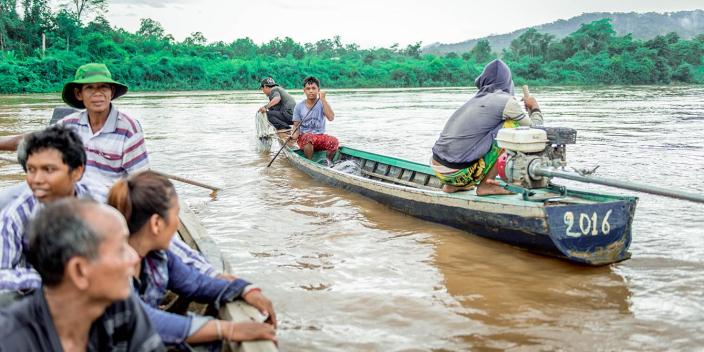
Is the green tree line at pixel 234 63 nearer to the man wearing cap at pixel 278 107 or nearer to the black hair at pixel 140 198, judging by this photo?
the man wearing cap at pixel 278 107

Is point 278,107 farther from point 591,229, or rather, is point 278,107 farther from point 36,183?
point 36,183

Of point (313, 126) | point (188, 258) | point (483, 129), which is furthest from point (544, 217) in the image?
point (313, 126)

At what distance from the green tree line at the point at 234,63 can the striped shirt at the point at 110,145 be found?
32.4m

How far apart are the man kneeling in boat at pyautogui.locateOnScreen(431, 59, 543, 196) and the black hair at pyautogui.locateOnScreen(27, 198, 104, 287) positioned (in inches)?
155

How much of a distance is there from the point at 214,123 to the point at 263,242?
482 inches

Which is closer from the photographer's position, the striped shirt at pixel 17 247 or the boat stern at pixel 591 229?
the striped shirt at pixel 17 247

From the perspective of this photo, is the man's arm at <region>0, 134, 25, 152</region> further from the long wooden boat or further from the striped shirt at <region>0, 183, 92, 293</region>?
the long wooden boat

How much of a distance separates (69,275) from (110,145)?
2143 mm

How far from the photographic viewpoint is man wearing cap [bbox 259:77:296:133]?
1045 centimetres

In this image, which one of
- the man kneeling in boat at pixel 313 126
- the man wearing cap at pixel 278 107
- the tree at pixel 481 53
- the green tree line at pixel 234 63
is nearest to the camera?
the man kneeling in boat at pixel 313 126

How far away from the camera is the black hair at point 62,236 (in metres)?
1.51

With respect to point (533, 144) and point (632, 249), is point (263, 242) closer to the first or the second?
point (533, 144)

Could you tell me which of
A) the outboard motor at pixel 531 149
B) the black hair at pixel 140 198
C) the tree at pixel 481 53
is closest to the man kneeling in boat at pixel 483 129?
the outboard motor at pixel 531 149

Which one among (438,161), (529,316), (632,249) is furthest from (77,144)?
(632,249)
